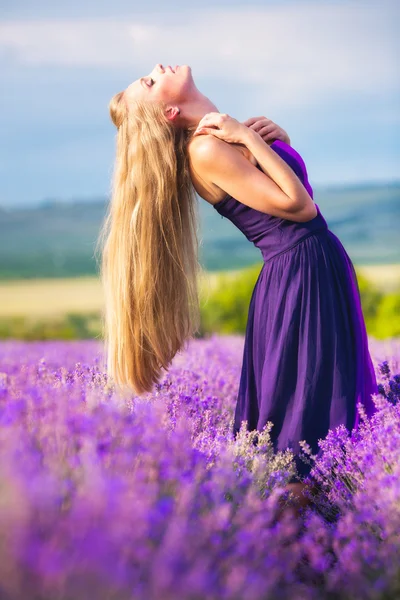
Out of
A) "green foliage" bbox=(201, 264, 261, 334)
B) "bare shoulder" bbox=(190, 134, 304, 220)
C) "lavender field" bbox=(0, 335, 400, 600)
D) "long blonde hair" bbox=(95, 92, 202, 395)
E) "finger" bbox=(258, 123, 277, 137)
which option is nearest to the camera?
"lavender field" bbox=(0, 335, 400, 600)

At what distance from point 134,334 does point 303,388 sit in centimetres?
66

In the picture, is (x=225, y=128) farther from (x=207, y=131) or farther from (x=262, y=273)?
(x=262, y=273)

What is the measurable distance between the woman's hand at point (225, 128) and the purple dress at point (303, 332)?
0.77 feet

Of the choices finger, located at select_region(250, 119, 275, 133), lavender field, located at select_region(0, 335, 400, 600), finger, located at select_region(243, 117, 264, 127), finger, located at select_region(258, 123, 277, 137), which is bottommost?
lavender field, located at select_region(0, 335, 400, 600)

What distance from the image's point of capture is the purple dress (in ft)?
8.07

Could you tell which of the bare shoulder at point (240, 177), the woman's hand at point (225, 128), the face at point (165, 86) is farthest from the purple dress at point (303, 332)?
the face at point (165, 86)

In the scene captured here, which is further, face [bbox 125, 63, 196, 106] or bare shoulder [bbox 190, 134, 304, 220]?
face [bbox 125, 63, 196, 106]

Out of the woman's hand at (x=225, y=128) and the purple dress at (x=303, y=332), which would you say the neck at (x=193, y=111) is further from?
the purple dress at (x=303, y=332)

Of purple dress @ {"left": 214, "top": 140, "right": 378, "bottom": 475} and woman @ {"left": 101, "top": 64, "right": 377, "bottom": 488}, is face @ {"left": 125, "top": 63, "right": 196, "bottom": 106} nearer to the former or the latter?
woman @ {"left": 101, "top": 64, "right": 377, "bottom": 488}

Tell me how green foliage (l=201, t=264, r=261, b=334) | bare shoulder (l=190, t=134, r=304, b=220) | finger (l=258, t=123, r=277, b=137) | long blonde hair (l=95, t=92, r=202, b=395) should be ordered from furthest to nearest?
green foliage (l=201, t=264, r=261, b=334), finger (l=258, t=123, r=277, b=137), long blonde hair (l=95, t=92, r=202, b=395), bare shoulder (l=190, t=134, r=304, b=220)

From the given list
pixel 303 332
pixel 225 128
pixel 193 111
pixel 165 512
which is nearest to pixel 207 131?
pixel 225 128

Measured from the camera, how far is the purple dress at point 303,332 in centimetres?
246

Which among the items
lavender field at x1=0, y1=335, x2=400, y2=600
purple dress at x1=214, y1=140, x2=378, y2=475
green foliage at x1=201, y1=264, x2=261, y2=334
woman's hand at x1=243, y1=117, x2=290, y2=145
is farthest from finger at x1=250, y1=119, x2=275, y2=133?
green foliage at x1=201, y1=264, x2=261, y2=334

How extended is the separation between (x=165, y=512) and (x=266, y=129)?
72.2 inches
